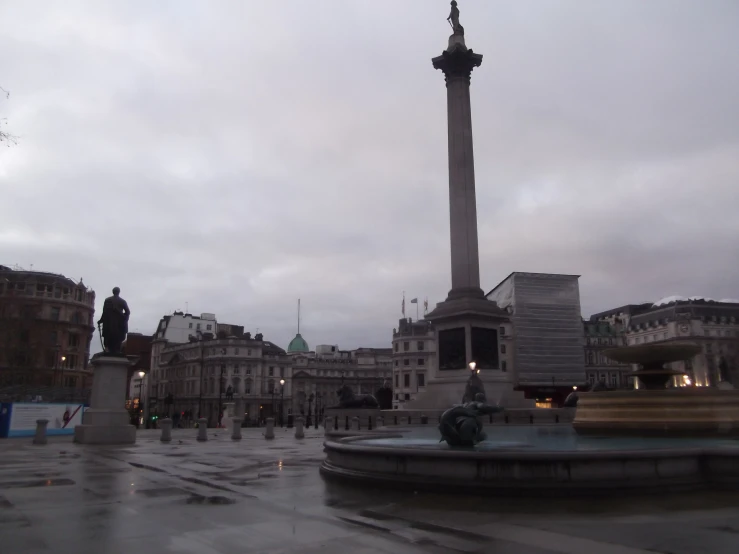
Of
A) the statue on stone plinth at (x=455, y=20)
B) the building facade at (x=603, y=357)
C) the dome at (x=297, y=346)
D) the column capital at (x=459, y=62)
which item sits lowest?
the building facade at (x=603, y=357)

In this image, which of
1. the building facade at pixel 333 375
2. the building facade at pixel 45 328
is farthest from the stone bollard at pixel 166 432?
the building facade at pixel 333 375

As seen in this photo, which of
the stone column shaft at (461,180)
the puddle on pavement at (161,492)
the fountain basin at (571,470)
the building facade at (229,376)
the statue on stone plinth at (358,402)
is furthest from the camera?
Result: the building facade at (229,376)

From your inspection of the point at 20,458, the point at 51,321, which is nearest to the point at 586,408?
the point at 20,458

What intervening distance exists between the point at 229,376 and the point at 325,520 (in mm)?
108049

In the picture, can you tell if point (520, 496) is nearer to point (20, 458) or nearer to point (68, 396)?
point (20, 458)

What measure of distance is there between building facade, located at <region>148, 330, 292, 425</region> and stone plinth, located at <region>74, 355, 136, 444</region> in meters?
82.7

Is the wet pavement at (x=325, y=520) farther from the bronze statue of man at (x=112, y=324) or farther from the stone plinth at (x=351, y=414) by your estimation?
the stone plinth at (x=351, y=414)

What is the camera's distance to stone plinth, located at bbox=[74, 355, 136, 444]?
25250mm

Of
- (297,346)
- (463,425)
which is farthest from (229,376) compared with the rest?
(463,425)

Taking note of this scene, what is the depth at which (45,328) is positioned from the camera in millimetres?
78812

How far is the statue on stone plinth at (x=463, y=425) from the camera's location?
1255 centimetres

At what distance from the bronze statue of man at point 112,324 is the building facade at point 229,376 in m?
82.3

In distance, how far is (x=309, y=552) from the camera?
273 inches

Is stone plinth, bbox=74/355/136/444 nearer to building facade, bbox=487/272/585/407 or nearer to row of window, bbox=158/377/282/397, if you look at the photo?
building facade, bbox=487/272/585/407
